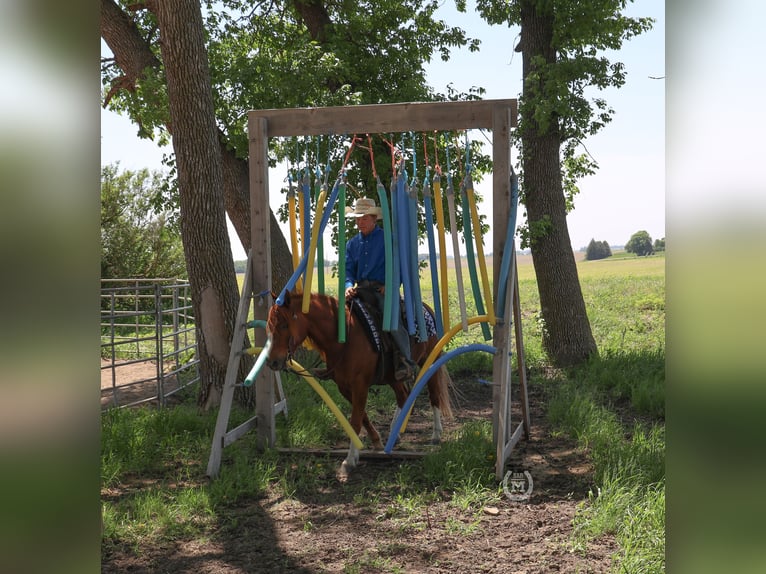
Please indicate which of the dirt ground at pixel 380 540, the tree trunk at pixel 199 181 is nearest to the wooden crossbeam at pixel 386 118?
the tree trunk at pixel 199 181

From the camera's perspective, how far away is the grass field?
146 inches

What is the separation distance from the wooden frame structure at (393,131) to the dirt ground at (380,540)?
614 mm

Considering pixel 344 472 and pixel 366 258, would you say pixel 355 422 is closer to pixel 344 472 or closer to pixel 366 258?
pixel 344 472

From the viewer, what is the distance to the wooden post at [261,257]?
18.7 ft

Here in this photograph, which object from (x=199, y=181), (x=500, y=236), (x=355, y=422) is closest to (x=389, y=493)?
(x=355, y=422)

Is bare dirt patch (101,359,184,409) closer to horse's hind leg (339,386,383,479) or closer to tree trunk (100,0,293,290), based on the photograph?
tree trunk (100,0,293,290)

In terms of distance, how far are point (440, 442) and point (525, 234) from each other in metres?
4.77

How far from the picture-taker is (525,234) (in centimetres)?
979

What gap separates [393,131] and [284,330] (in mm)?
1864

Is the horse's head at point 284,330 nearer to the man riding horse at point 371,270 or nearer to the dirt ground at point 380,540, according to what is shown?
the man riding horse at point 371,270

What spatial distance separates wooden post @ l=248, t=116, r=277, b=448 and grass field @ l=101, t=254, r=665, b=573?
1.02ft

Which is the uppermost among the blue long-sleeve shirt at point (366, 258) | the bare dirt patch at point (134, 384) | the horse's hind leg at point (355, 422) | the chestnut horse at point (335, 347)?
the blue long-sleeve shirt at point (366, 258)
